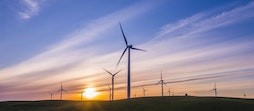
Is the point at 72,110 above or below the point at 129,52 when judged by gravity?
below

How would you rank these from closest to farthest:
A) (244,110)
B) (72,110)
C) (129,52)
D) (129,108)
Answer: (244,110)
(129,108)
(72,110)
(129,52)

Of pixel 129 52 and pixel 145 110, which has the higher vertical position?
pixel 129 52

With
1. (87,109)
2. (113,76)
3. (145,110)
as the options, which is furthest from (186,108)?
(113,76)

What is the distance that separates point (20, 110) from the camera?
10756 cm

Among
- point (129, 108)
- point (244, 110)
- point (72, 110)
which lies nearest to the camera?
point (244, 110)

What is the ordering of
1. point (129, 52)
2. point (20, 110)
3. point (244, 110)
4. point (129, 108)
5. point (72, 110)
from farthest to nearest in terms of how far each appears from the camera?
point (20, 110) → point (129, 52) → point (72, 110) → point (129, 108) → point (244, 110)

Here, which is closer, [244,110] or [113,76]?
[244,110]

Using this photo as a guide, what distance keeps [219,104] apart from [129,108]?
18.6 meters

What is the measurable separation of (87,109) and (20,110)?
1286 inches

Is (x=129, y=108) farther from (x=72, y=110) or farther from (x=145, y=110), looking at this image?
(x=72, y=110)

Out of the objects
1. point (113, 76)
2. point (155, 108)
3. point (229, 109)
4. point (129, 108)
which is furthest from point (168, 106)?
point (113, 76)

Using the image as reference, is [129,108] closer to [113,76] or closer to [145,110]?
[145,110]

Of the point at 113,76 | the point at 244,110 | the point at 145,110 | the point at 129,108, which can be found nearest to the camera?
the point at 244,110

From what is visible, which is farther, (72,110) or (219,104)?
(72,110)
